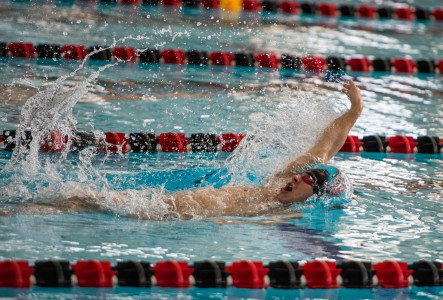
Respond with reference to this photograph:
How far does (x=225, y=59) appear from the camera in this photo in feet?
23.1

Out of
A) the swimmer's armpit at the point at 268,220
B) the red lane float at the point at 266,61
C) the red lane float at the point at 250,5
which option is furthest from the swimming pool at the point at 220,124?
the red lane float at the point at 250,5

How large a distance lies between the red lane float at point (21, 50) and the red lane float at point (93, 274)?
4.03m

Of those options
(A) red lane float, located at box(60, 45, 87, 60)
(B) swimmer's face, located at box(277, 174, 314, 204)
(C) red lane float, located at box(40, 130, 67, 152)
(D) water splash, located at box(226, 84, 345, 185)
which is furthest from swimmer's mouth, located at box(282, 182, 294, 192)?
(A) red lane float, located at box(60, 45, 87, 60)

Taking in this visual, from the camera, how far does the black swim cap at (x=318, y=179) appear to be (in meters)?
3.69

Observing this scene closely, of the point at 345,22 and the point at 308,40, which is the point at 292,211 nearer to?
the point at 308,40

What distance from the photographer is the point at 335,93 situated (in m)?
6.36

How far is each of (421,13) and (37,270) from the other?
8.63m

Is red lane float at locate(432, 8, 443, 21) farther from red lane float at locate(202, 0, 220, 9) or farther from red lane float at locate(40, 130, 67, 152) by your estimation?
red lane float at locate(40, 130, 67, 152)

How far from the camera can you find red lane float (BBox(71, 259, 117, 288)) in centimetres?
283

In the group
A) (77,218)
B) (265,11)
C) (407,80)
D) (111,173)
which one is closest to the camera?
(77,218)

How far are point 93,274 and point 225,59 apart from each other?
445cm

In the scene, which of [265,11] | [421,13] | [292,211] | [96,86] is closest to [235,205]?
[292,211]

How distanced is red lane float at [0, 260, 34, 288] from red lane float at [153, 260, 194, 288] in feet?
1.69

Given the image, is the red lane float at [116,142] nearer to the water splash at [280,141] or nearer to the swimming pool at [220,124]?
the swimming pool at [220,124]
